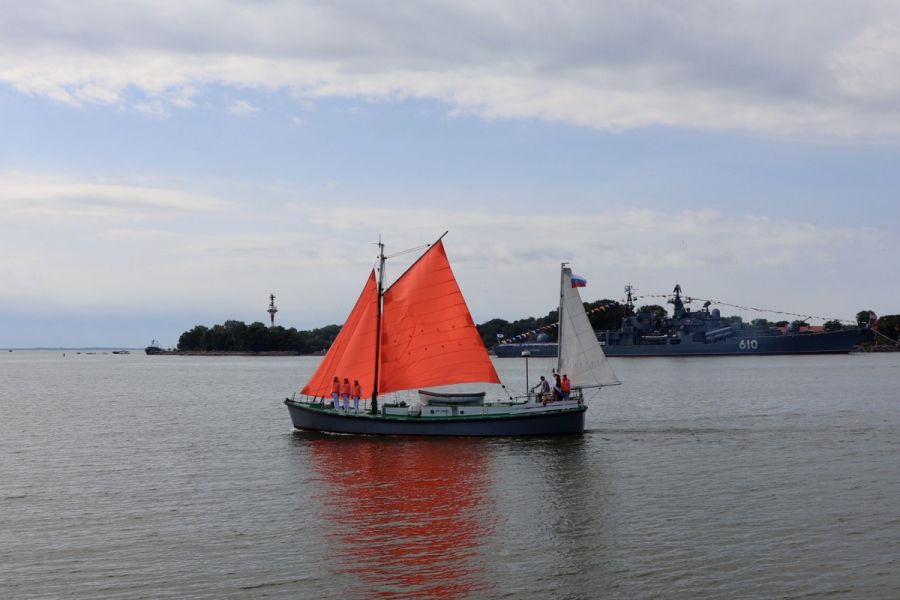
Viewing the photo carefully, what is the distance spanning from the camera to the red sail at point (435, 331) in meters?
48.2

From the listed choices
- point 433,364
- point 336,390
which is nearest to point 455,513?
point 433,364

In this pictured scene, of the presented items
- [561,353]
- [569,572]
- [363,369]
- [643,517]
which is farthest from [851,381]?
[569,572]

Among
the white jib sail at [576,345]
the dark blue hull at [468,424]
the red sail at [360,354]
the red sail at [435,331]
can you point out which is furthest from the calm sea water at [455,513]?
the red sail at [435,331]

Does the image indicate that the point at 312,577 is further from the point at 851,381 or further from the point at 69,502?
the point at 851,381

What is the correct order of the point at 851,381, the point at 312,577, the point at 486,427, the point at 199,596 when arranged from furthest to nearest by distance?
the point at 851,381, the point at 486,427, the point at 312,577, the point at 199,596

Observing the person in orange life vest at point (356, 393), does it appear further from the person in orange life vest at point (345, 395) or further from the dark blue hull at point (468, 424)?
the dark blue hull at point (468, 424)

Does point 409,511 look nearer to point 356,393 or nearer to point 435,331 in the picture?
point 435,331

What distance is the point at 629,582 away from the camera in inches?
849

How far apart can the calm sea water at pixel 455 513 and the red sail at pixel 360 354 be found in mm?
3037

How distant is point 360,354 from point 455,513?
21287 mm

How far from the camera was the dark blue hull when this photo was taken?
47.8m

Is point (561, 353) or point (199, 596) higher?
point (561, 353)

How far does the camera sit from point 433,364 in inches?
1913

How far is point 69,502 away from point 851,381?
3762 inches
